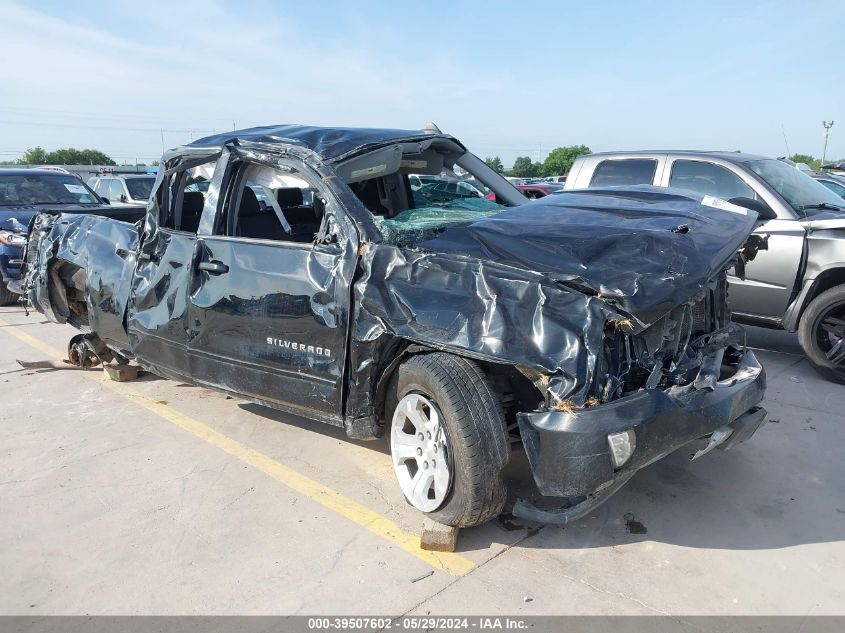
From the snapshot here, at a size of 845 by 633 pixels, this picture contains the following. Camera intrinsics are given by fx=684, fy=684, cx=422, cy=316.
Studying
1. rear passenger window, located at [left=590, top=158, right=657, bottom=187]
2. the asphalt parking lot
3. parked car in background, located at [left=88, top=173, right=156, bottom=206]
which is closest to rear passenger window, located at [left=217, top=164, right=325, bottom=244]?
the asphalt parking lot

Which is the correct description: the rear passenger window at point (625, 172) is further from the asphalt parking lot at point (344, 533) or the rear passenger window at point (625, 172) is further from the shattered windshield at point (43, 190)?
the shattered windshield at point (43, 190)

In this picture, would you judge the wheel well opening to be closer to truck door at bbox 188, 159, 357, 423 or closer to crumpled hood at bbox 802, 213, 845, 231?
crumpled hood at bbox 802, 213, 845, 231

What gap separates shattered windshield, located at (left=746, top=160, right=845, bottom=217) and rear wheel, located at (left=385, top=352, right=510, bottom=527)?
4.40 metres

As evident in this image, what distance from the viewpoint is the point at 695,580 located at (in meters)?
3.07

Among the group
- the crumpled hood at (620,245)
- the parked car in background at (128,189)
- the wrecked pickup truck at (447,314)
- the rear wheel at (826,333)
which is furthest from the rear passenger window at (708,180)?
the parked car in background at (128,189)

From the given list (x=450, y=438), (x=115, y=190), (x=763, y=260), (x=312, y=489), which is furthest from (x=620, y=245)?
(x=115, y=190)

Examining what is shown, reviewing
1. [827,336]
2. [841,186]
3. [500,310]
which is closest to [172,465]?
[500,310]

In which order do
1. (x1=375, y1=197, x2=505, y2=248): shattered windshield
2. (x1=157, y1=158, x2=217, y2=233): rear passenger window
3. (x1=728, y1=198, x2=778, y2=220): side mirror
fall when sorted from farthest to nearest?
(x1=728, y1=198, x2=778, y2=220): side mirror < (x1=157, y1=158, x2=217, y2=233): rear passenger window < (x1=375, y1=197, x2=505, y2=248): shattered windshield

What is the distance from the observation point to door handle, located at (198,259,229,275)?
13.7 ft

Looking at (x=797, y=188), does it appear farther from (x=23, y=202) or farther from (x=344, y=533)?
(x=23, y=202)

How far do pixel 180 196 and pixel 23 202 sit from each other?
5.76m

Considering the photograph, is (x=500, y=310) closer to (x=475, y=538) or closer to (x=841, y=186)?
(x=475, y=538)

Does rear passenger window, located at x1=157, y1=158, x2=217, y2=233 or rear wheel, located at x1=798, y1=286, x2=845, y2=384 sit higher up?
rear passenger window, located at x1=157, y1=158, x2=217, y2=233

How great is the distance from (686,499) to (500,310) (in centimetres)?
170
